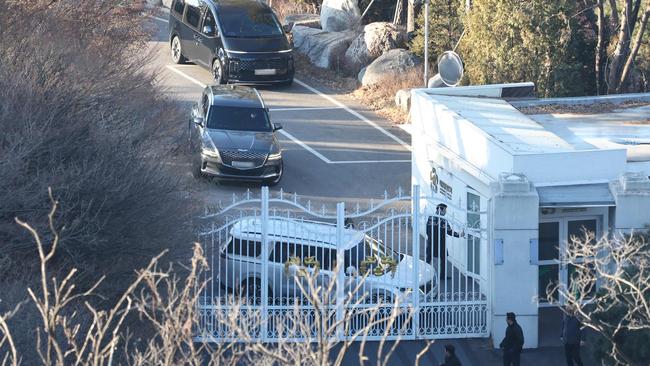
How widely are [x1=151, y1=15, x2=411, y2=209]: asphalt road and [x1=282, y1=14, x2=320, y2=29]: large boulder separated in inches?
169

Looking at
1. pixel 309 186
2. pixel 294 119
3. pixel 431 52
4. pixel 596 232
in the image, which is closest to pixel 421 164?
pixel 309 186

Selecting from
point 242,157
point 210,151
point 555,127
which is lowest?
point 242,157

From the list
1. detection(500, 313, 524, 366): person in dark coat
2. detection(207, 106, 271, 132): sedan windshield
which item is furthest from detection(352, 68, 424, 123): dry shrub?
detection(500, 313, 524, 366): person in dark coat

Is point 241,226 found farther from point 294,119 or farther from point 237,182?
point 294,119

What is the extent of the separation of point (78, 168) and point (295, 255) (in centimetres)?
333

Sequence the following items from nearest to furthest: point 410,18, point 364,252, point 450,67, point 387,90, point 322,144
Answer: point 364,252
point 450,67
point 322,144
point 387,90
point 410,18

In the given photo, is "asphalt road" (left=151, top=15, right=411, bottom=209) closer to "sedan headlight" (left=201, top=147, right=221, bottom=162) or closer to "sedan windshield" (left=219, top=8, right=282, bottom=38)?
"sedan headlight" (left=201, top=147, right=221, bottom=162)

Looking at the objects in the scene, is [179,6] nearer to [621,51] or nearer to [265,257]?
[621,51]

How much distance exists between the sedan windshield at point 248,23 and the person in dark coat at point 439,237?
44.9 feet

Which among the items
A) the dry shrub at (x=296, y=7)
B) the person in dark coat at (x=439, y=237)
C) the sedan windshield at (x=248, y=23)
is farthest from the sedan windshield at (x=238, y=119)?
the dry shrub at (x=296, y=7)

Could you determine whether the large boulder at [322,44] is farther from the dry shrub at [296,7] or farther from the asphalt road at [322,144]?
the dry shrub at [296,7]

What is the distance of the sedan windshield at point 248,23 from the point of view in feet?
95.7

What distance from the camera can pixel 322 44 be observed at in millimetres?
32438

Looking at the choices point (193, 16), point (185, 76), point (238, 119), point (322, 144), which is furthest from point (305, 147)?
point (193, 16)
